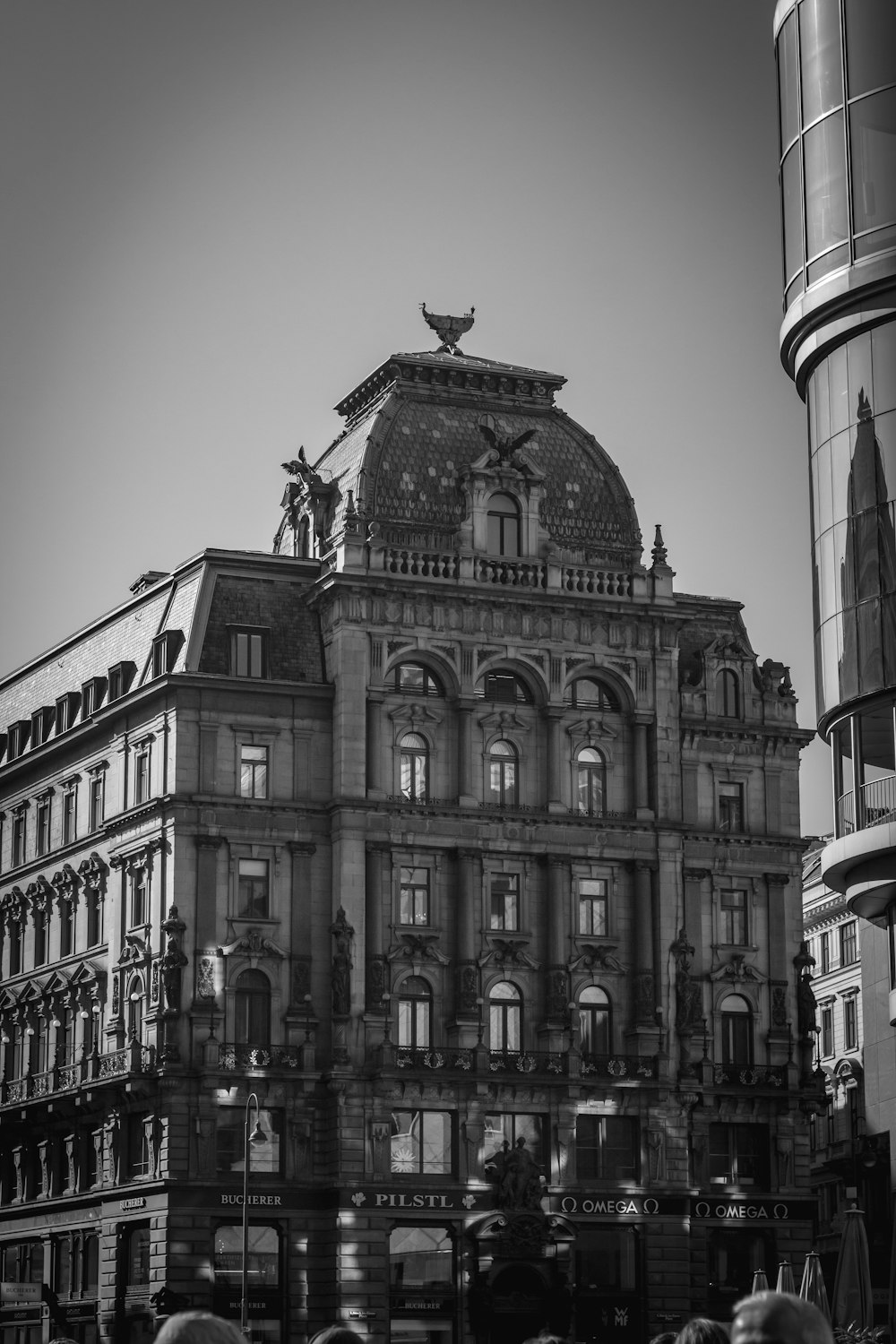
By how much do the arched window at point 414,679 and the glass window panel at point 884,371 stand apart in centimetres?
3494

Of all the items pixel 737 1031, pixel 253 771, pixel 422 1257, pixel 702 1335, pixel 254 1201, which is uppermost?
pixel 253 771

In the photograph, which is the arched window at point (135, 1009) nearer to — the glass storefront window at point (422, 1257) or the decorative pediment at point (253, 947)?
the decorative pediment at point (253, 947)

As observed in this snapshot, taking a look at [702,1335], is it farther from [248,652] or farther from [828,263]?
[248,652]

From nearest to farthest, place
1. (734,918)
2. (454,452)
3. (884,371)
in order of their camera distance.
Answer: (884,371), (454,452), (734,918)

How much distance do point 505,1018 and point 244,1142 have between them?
37.4 feet

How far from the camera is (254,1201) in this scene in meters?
89.8

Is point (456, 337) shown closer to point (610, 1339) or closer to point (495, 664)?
point (495, 664)

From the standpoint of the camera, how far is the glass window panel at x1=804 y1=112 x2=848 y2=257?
65.5m

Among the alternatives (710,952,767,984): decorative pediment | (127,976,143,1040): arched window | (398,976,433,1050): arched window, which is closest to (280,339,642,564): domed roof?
(710,952,767,984): decorative pediment

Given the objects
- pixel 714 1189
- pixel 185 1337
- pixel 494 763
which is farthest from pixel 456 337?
pixel 185 1337

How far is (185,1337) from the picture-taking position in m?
13.4

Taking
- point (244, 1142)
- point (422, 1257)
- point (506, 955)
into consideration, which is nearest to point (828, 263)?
point (506, 955)

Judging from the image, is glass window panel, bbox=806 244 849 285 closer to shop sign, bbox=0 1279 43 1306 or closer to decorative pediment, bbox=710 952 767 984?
decorative pediment, bbox=710 952 767 984

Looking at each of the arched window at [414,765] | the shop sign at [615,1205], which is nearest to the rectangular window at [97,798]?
the arched window at [414,765]
